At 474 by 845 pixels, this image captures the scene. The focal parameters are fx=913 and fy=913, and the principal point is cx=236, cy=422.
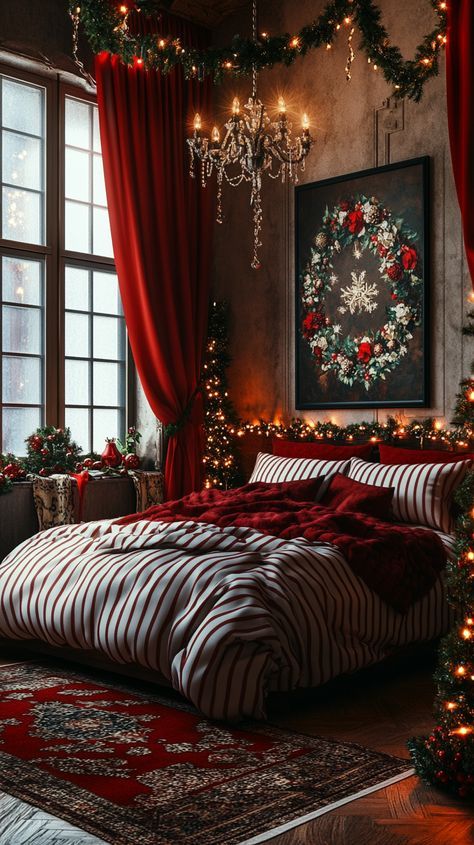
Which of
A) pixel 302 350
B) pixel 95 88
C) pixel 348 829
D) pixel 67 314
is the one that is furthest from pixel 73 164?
pixel 348 829

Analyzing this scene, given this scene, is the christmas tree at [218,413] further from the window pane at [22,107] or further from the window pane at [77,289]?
the window pane at [22,107]

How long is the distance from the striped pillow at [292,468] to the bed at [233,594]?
32.2 inches

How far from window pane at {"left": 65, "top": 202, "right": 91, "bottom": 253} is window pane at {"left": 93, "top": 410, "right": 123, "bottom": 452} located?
3.96 feet

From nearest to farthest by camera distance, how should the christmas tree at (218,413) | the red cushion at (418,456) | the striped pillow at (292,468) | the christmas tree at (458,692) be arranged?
the christmas tree at (458,692)
the red cushion at (418,456)
the striped pillow at (292,468)
the christmas tree at (218,413)

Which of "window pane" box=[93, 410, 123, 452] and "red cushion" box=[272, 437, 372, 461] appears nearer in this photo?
"red cushion" box=[272, 437, 372, 461]

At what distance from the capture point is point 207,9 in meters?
6.92

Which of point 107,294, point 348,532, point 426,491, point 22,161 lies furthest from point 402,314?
point 22,161

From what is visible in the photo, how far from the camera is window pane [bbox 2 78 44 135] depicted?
20.2ft

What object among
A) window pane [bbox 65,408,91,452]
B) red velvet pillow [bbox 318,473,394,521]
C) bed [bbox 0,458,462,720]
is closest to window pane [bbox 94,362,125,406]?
window pane [bbox 65,408,91,452]

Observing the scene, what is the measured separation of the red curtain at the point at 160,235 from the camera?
646cm

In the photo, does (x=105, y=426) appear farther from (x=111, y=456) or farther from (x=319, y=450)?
(x=319, y=450)

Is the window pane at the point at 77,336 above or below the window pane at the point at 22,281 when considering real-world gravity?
below

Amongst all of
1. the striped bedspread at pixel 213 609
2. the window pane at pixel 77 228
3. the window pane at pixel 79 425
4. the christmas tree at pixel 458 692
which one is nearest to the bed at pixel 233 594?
the striped bedspread at pixel 213 609

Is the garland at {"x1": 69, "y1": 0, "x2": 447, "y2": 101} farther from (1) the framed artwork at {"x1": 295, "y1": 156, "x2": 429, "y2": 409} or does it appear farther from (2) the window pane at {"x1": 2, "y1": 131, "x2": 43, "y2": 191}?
(2) the window pane at {"x1": 2, "y1": 131, "x2": 43, "y2": 191}
